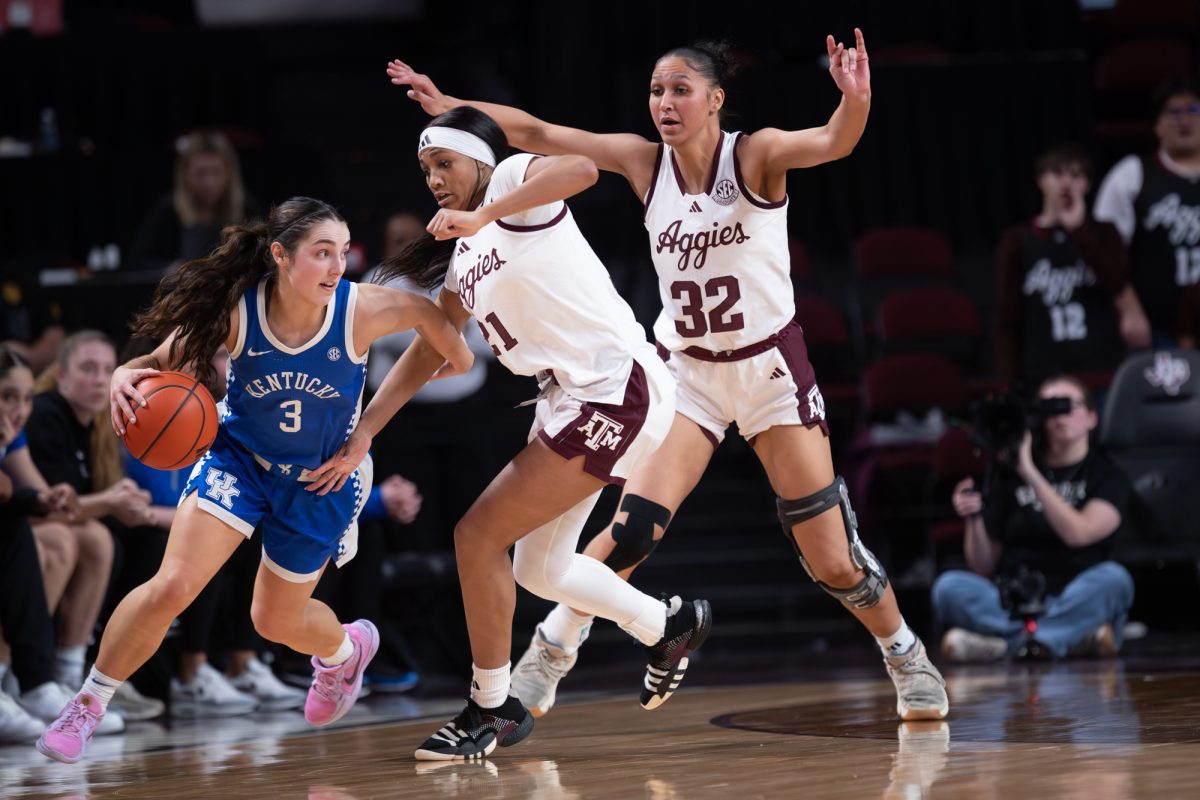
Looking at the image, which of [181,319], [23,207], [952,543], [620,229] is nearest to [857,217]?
[620,229]

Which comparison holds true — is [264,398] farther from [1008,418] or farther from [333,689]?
[1008,418]

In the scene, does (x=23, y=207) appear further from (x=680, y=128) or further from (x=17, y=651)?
(x=680, y=128)

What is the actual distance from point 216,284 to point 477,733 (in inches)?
55.4

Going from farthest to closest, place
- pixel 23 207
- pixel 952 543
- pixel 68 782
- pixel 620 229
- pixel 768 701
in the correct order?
1. pixel 620 229
2. pixel 23 207
3. pixel 952 543
4. pixel 768 701
5. pixel 68 782

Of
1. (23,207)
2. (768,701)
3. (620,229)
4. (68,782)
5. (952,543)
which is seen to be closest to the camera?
(68,782)

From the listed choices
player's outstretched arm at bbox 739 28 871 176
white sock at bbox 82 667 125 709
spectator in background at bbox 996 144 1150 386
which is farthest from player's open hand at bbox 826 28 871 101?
spectator in background at bbox 996 144 1150 386

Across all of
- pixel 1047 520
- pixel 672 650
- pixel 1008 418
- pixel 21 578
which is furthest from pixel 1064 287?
pixel 21 578

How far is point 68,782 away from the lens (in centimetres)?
397

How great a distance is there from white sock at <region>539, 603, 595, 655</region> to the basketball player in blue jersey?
73cm

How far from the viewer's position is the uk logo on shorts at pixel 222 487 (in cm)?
416

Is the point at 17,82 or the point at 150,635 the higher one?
the point at 17,82

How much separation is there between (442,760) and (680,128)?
1.90 m

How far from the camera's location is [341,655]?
4633 millimetres

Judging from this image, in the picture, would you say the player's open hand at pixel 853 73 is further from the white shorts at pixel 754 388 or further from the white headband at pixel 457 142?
the white headband at pixel 457 142
